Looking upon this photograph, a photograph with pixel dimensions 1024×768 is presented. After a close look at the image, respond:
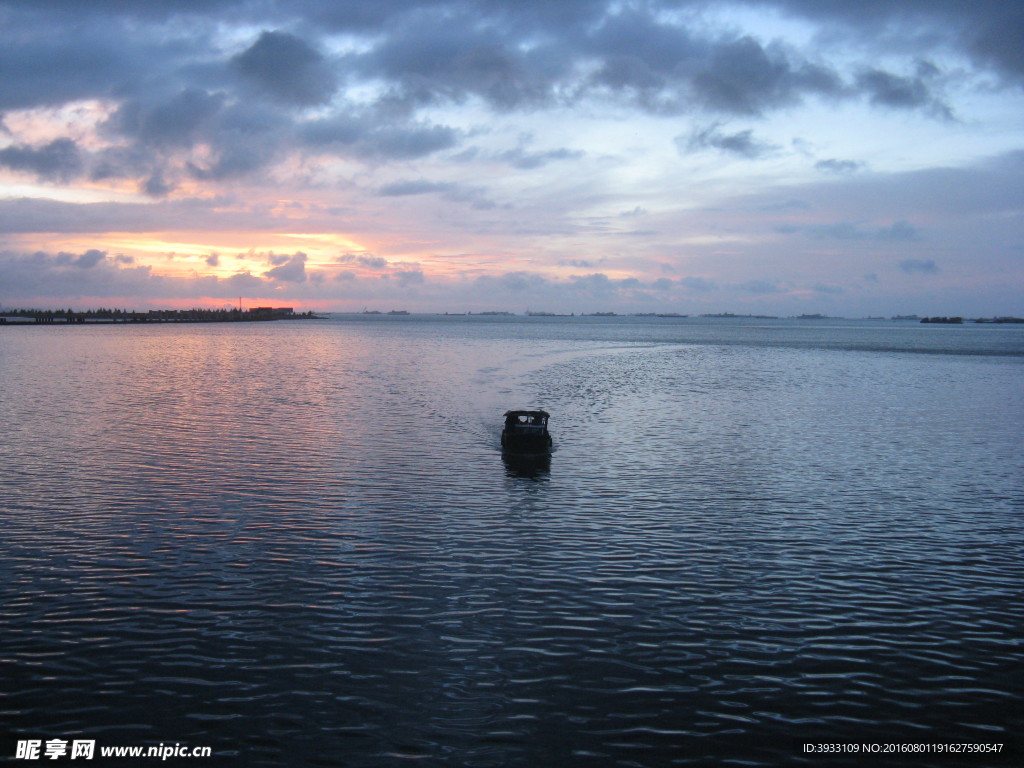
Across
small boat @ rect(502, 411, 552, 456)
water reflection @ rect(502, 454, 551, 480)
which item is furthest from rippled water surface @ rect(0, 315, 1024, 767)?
small boat @ rect(502, 411, 552, 456)

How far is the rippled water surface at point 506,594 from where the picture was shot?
1356 cm

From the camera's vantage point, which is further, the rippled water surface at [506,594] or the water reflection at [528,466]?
the water reflection at [528,466]

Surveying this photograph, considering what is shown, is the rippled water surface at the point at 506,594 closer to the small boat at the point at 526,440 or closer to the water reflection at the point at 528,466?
the water reflection at the point at 528,466

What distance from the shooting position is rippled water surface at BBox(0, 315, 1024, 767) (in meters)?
13.6

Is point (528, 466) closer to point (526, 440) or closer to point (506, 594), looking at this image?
point (526, 440)

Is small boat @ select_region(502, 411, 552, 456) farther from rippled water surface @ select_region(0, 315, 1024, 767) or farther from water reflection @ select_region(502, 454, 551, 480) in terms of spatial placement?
rippled water surface @ select_region(0, 315, 1024, 767)

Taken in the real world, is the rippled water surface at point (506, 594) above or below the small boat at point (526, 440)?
below

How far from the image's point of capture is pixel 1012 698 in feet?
48.1

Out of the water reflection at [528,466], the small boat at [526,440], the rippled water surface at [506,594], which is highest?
the small boat at [526,440]

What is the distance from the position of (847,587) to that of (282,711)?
1508 centimetres

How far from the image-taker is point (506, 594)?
19453 millimetres

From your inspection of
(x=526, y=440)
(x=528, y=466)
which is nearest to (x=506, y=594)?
(x=528, y=466)

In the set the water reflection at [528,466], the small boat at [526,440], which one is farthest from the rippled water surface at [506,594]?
the small boat at [526,440]

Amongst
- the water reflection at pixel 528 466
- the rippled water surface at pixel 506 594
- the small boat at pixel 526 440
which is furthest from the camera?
the small boat at pixel 526 440
